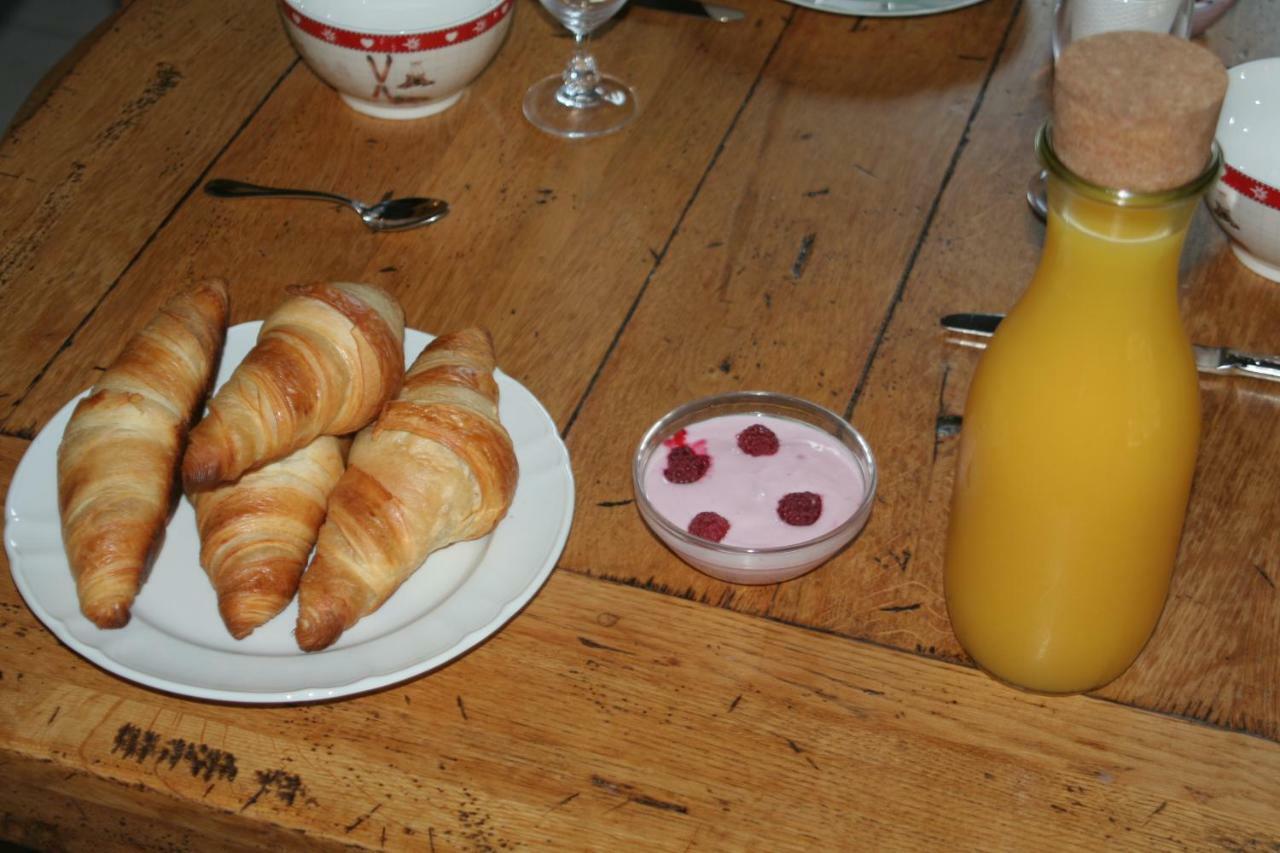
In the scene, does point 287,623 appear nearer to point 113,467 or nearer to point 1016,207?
point 113,467

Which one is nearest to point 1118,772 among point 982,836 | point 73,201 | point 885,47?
point 982,836

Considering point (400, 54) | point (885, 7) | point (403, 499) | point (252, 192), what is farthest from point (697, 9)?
point (403, 499)

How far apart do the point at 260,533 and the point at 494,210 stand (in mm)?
420

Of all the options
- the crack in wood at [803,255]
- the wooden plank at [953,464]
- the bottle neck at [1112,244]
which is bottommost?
the wooden plank at [953,464]

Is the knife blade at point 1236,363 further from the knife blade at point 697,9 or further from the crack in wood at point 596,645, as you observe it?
the knife blade at point 697,9

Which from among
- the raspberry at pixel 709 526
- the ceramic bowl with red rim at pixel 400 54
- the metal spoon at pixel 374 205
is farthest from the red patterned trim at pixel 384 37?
the raspberry at pixel 709 526

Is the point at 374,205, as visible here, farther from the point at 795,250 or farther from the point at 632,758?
the point at 632,758

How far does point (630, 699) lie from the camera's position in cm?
80

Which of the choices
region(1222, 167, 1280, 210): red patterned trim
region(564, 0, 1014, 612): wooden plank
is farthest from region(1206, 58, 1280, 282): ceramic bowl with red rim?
region(564, 0, 1014, 612): wooden plank

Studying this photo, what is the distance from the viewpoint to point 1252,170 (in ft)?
3.32

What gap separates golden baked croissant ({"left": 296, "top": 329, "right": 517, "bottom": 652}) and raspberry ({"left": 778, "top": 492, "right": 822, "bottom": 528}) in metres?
0.16

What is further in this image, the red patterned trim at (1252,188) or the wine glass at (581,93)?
the wine glass at (581,93)

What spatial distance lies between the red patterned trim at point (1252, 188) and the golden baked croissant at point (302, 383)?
0.57 m

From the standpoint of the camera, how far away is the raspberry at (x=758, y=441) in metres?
0.89
